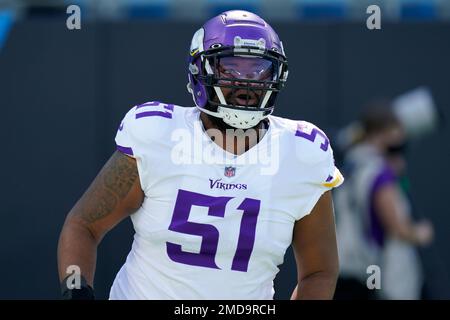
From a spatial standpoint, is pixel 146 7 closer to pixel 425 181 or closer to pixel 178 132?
pixel 425 181

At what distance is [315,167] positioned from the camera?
9.28 feet

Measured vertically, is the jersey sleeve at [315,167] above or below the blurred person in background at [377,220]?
above

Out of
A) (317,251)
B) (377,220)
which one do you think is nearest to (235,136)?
(317,251)

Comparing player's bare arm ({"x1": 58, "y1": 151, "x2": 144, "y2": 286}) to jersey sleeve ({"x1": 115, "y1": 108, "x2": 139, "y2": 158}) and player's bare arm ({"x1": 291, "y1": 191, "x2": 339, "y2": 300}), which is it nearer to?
jersey sleeve ({"x1": 115, "y1": 108, "x2": 139, "y2": 158})

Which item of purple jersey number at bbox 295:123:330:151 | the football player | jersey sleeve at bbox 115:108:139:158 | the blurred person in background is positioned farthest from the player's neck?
the blurred person in background

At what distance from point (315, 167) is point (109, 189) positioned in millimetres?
617

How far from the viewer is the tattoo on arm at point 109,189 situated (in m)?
2.76

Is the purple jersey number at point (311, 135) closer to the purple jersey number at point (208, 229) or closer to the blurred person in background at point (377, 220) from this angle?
the purple jersey number at point (208, 229)

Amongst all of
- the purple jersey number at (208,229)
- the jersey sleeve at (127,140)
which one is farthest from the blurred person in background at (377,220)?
the jersey sleeve at (127,140)

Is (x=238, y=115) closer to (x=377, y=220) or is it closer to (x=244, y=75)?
(x=244, y=75)

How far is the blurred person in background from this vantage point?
4.38 metres

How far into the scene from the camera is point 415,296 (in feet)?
15.0

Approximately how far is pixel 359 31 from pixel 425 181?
0.95 metres

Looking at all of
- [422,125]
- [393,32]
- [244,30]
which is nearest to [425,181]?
[422,125]
